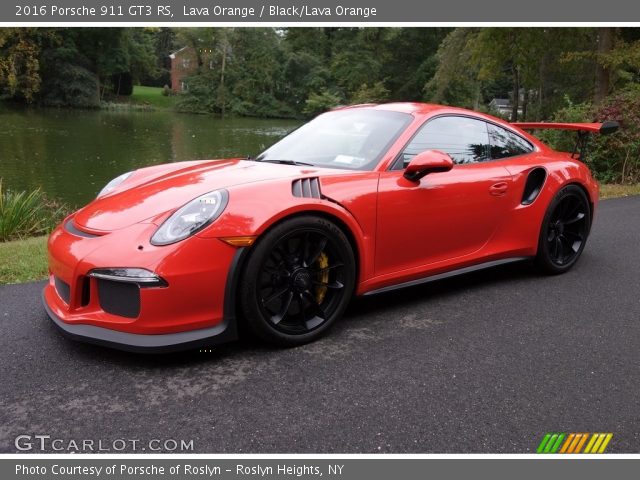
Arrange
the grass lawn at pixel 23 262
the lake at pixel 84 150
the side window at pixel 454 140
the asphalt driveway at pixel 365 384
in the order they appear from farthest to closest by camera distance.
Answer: the lake at pixel 84 150, the grass lawn at pixel 23 262, the side window at pixel 454 140, the asphalt driveway at pixel 365 384

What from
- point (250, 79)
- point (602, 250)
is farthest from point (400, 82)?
point (602, 250)

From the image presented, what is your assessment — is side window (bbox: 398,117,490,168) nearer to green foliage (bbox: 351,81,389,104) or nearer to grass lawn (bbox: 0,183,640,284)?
grass lawn (bbox: 0,183,640,284)

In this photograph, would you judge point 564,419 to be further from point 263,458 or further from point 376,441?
point 263,458

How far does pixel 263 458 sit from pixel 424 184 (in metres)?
1.96

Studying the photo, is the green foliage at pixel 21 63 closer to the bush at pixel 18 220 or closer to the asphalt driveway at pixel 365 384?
the bush at pixel 18 220

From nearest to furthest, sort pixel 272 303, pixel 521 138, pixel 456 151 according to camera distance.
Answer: pixel 272 303 → pixel 456 151 → pixel 521 138

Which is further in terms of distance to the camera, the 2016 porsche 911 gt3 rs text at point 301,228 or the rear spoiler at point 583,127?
the rear spoiler at point 583,127

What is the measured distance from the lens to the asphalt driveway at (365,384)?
2.24 metres

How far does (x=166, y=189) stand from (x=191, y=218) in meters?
0.48

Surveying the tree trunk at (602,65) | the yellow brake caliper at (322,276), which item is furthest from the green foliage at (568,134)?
the yellow brake caliper at (322,276)

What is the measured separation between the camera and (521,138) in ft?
14.3

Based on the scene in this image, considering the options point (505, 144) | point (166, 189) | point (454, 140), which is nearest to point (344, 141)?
point (454, 140)

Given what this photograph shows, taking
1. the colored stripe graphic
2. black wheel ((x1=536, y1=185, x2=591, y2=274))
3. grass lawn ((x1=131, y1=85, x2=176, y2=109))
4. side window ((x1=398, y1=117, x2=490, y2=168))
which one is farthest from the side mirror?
grass lawn ((x1=131, y1=85, x2=176, y2=109))

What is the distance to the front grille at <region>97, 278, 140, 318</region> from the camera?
259cm
